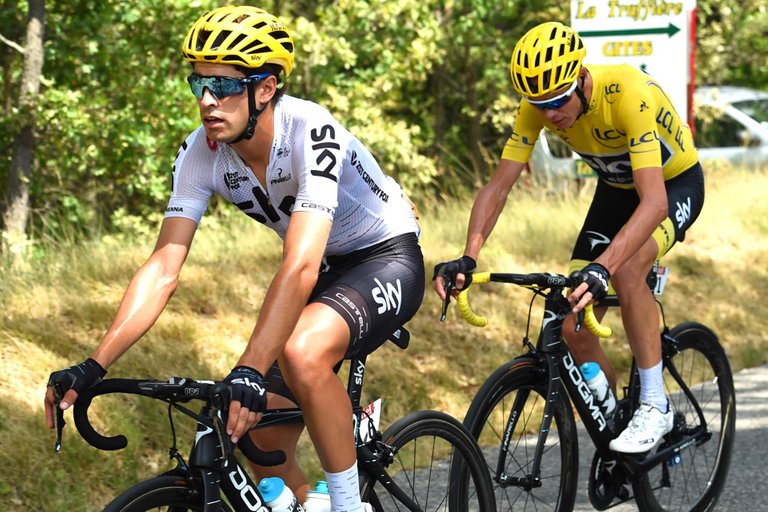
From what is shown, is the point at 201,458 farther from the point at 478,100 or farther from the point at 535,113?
the point at 478,100

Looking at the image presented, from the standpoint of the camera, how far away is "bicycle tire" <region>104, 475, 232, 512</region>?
2914 millimetres

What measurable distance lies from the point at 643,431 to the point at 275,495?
6.75 feet

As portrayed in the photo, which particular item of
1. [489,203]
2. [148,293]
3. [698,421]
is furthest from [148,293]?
[698,421]

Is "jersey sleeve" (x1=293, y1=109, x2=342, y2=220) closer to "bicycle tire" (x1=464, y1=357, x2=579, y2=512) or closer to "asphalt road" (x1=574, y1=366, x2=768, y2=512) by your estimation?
"bicycle tire" (x1=464, y1=357, x2=579, y2=512)

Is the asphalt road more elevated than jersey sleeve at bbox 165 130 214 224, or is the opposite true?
jersey sleeve at bbox 165 130 214 224

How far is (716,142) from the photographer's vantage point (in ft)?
52.1

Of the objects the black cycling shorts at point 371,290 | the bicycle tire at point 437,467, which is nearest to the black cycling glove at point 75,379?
the black cycling shorts at point 371,290

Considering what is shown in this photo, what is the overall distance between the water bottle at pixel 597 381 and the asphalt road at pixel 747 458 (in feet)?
2.29

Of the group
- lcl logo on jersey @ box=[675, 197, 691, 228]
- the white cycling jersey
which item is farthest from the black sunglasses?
lcl logo on jersey @ box=[675, 197, 691, 228]

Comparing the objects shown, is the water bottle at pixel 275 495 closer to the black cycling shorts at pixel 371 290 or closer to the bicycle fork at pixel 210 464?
the bicycle fork at pixel 210 464

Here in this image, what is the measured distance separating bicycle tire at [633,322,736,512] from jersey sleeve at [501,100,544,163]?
44.8 inches

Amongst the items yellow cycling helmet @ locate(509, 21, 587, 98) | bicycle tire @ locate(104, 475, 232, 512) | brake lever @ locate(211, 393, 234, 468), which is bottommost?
bicycle tire @ locate(104, 475, 232, 512)

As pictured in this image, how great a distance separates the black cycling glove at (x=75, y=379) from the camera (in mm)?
2990

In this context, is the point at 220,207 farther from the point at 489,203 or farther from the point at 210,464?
the point at 210,464
